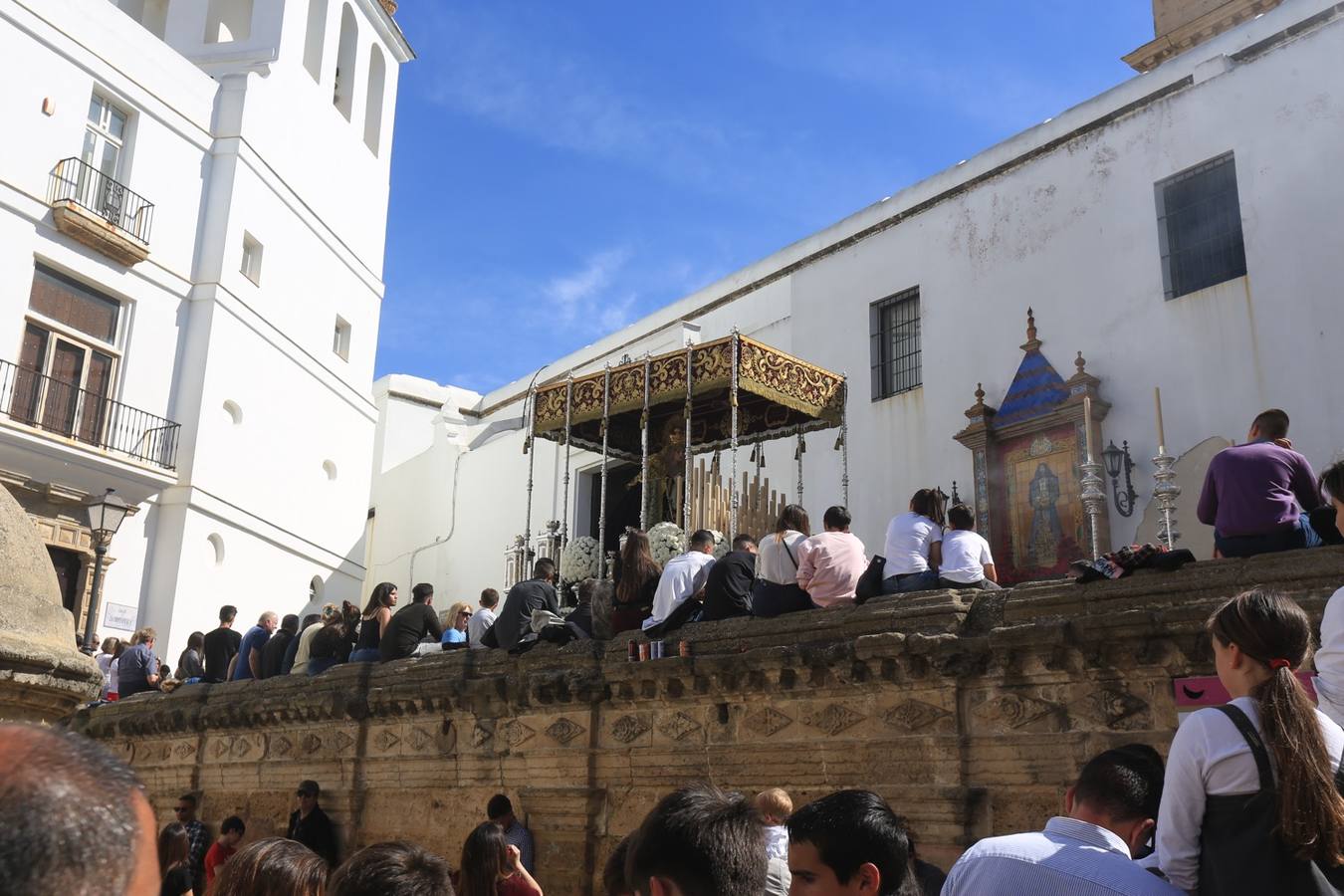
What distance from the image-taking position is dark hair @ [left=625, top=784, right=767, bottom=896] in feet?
9.64

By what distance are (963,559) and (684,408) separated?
621 cm

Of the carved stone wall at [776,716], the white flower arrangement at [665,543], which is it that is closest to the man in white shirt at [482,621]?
the carved stone wall at [776,716]

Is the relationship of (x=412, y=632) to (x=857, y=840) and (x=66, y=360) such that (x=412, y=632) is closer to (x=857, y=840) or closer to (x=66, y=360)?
(x=857, y=840)

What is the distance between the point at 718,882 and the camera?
2934 mm

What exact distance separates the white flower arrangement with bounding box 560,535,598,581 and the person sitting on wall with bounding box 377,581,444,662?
224 centimetres

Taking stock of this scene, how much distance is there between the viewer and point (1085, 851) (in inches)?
113

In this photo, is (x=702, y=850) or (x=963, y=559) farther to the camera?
(x=963, y=559)

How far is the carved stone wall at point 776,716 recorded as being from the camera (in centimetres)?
598

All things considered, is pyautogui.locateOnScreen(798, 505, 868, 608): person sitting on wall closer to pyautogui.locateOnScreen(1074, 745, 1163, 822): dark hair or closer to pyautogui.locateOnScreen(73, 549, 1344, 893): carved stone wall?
pyautogui.locateOnScreen(73, 549, 1344, 893): carved stone wall

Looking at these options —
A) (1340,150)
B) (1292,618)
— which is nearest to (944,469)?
(1340,150)

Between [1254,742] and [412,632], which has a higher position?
[412,632]

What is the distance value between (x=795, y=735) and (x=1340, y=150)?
8.69 metres

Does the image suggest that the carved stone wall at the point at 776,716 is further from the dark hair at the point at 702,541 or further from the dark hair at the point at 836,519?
the dark hair at the point at 702,541

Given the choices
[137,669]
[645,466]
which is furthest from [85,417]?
[645,466]
